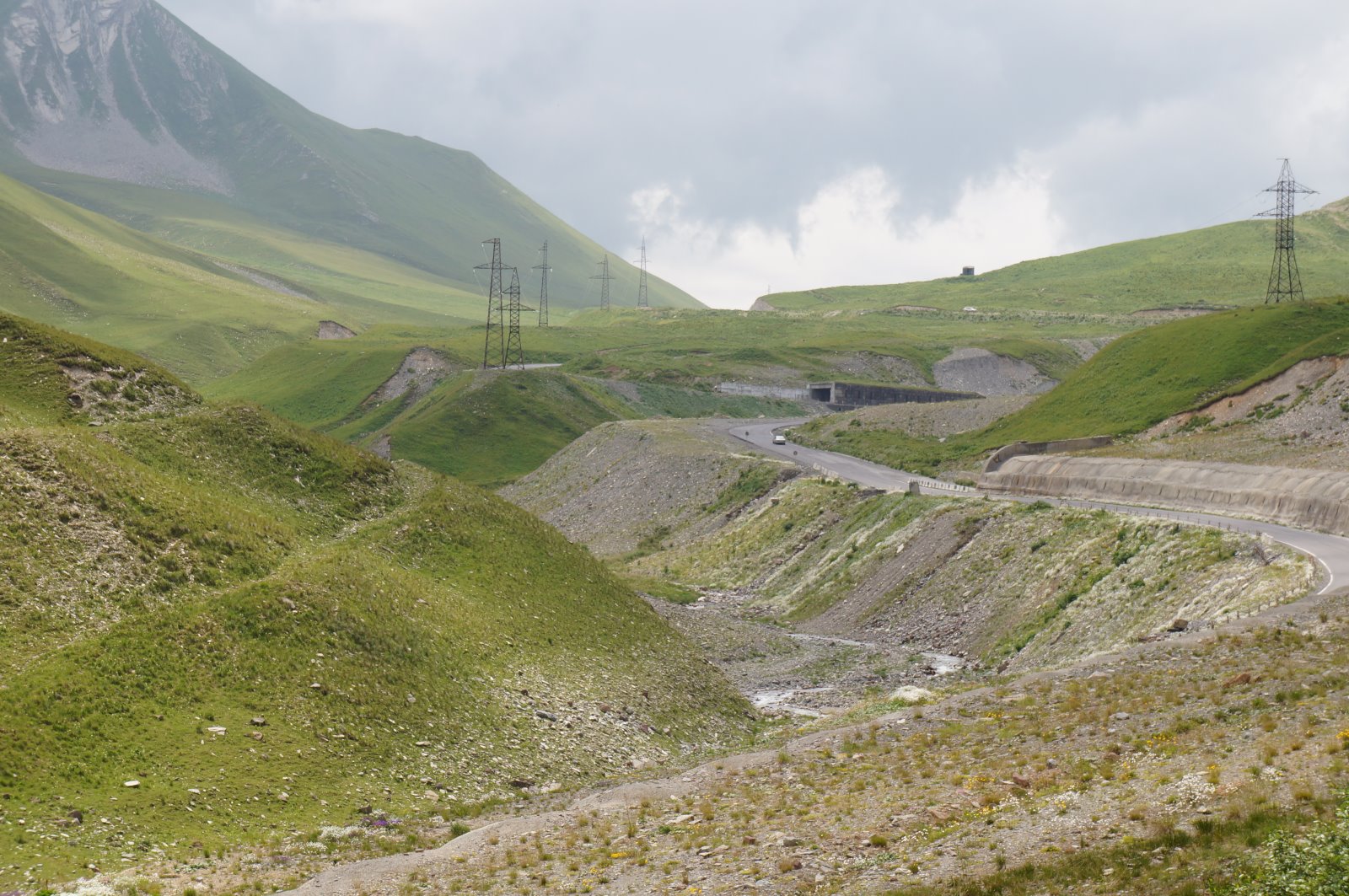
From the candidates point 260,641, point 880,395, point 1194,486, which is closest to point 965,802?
point 260,641

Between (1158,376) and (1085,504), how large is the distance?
149ft

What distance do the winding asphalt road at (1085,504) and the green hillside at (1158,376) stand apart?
16.5 ft

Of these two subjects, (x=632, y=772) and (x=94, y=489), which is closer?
(x=632, y=772)

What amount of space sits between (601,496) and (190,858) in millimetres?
93574

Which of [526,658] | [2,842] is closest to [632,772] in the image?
[526,658]

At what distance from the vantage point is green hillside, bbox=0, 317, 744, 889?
34531 mm

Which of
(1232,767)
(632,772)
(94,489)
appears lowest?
(632,772)

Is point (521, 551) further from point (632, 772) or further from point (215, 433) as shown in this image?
point (632, 772)

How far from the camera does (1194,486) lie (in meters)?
73.4

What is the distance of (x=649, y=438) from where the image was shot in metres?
134

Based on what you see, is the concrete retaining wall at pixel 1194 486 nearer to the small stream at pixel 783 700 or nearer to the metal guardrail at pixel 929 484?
the metal guardrail at pixel 929 484

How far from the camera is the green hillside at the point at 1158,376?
107062mm

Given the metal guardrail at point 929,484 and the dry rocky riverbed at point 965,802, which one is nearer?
the dry rocky riverbed at point 965,802

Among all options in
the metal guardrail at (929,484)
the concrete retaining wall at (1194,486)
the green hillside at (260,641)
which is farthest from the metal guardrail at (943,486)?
the green hillside at (260,641)
